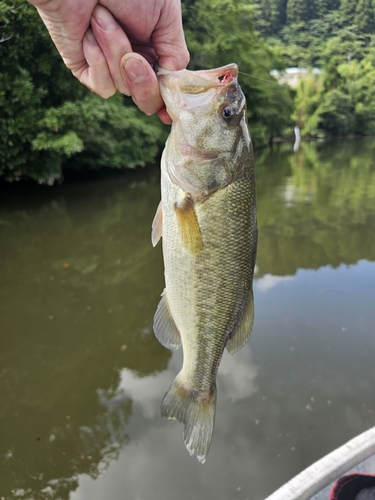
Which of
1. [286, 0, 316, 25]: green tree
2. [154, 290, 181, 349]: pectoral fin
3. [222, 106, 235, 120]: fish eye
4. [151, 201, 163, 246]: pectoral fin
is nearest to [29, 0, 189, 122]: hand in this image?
[222, 106, 235, 120]: fish eye

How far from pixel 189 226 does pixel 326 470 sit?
2.11 metres

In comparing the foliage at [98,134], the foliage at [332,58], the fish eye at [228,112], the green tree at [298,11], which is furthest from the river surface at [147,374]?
the green tree at [298,11]

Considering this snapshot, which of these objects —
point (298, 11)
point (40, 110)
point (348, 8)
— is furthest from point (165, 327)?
point (348, 8)

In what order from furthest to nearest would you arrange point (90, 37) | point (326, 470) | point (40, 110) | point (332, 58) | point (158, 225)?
point (332, 58), point (40, 110), point (326, 470), point (158, 225), point (90, 37)

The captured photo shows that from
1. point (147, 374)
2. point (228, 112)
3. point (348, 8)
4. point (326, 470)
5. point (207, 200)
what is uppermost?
point (228, 112)

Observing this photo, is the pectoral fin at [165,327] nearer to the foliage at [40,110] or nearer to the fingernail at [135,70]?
the fingernail at [135,70]

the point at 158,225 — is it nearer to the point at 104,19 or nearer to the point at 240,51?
the point at 104,19

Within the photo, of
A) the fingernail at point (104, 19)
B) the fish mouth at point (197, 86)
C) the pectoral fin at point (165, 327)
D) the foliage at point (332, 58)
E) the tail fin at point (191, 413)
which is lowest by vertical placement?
the foliage at point (332, 58)

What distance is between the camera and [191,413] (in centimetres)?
181

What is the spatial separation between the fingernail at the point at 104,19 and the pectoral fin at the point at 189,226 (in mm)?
768

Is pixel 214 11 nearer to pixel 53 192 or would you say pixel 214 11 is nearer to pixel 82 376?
pixel 53 192

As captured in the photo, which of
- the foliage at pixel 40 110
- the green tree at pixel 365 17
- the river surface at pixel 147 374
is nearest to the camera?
the river surface at pixel 147 374

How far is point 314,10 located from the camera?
278ft

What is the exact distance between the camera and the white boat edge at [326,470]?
96.0 inches
